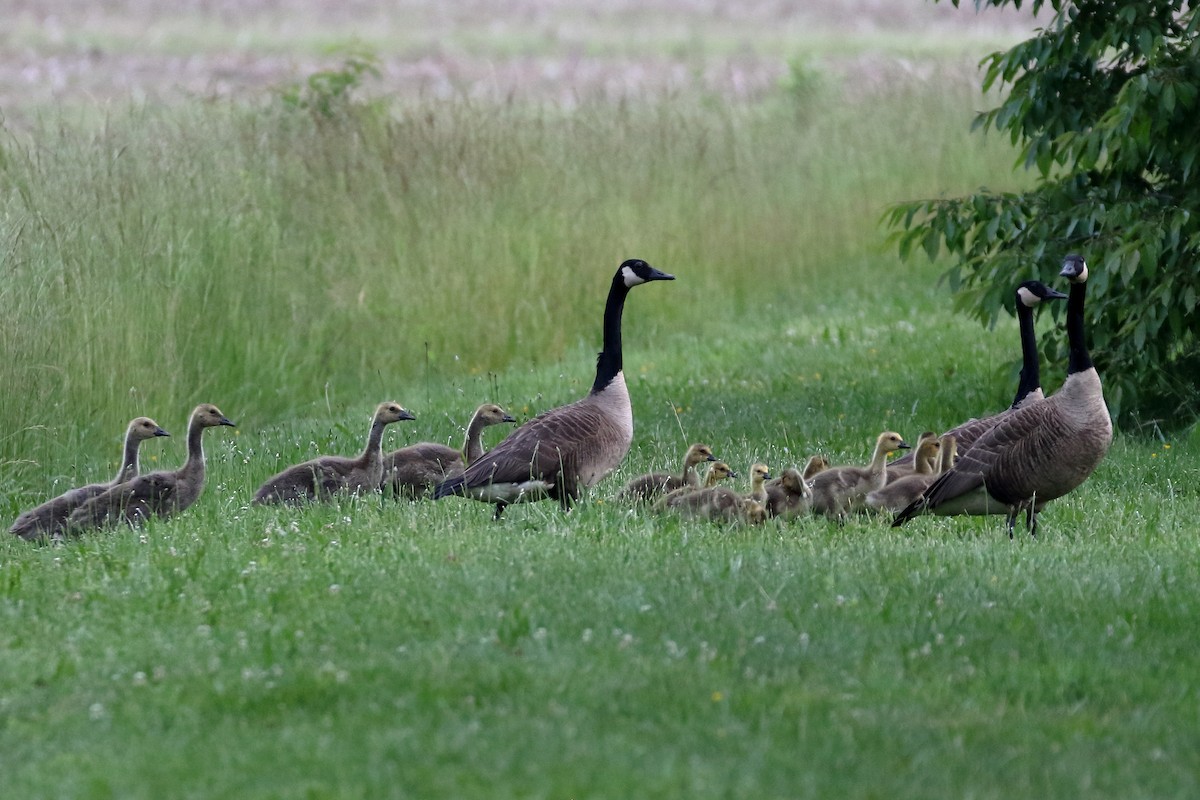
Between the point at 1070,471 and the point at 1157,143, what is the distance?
3.92m

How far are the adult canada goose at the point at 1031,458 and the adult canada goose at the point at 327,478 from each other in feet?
11.3

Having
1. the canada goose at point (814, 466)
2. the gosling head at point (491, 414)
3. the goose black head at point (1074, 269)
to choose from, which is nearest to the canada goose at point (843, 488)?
the canada goose at point (814, 466)

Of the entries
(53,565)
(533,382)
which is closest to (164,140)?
(533,382)

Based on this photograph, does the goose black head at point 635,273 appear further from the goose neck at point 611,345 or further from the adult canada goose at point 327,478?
the adult canada goose at point 327,478

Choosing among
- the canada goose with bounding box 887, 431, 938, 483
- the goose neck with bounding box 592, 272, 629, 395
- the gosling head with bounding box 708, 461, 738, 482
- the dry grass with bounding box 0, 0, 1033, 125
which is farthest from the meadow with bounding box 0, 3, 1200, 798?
the dry grass with bounding box 0, 0, 1033, 125

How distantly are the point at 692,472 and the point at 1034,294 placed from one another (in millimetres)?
2518

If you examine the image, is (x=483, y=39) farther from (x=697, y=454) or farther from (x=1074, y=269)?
(x=1074, y=269)

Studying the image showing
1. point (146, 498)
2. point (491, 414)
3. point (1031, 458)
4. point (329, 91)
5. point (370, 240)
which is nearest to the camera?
point (1031, 458)

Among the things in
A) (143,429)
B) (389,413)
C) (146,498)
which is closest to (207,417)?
(143,429)

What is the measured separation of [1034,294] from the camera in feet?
35.4

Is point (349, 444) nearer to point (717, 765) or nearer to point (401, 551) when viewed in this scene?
point (401, 551)

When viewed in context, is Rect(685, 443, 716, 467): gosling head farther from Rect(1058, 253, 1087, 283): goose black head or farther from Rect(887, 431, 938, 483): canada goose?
Rect(1058, 253, 1087, 283): goose black head

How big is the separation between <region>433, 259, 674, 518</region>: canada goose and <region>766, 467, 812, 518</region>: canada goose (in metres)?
0.99

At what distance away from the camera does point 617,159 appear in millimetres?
20953
